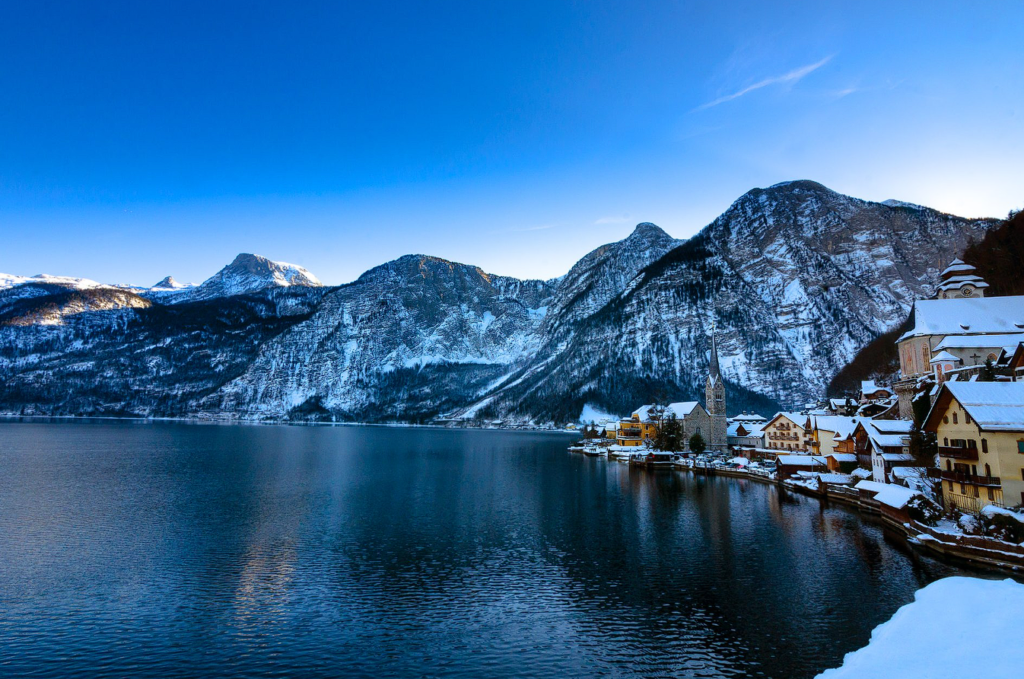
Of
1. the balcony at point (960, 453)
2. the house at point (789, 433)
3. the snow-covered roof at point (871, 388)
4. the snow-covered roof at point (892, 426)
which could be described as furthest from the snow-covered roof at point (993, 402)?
the snow-covered roof at point (871, 388)

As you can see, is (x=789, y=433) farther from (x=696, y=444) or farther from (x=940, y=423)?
(x=940, y=423)

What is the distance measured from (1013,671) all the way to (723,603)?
13.5 meters

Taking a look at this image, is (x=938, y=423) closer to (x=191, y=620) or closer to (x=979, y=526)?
(x=979, y=526)

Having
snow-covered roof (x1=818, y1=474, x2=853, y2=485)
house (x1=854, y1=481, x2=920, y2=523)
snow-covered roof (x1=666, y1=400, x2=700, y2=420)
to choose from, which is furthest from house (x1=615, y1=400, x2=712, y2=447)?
house (x1=854, y1=481, x2=920, y2=523)

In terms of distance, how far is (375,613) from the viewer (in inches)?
989

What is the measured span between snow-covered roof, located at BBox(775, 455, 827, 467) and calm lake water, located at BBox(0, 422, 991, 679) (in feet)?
39.2

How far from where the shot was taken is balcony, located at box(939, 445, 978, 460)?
3734 centimetres

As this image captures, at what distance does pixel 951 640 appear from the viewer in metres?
16.5

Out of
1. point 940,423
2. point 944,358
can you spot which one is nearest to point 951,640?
point 940,423

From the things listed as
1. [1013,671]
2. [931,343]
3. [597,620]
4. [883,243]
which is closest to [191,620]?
[597,620]

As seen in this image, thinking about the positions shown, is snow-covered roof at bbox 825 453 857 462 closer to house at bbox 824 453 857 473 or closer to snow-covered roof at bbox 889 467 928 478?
house at bbox 824 453 857 473

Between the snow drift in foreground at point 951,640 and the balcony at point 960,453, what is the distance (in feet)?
72.0

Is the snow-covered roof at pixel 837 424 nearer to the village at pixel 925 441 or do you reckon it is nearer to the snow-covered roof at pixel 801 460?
the village at pixel 925 441

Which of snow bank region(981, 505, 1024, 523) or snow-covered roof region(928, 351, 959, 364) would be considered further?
snow-covered roof region(928, 351, 959, 364)
